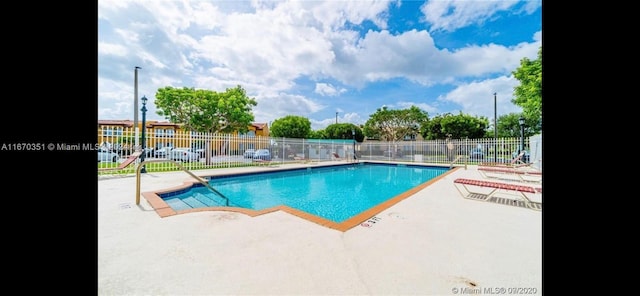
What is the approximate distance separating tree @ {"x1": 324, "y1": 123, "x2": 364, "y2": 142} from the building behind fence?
10.9 m

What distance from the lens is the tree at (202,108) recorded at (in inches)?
504

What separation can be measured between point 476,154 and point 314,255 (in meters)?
16.7

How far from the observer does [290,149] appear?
601 inches

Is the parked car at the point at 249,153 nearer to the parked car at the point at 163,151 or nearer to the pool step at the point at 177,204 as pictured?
the parked car at the point at 163,151

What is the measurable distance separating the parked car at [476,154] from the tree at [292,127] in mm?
19098

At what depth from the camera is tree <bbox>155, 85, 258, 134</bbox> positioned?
1279 centimetres

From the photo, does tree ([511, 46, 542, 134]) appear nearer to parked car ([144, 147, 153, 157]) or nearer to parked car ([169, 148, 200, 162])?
parked car ([169, 148, 200, 162])

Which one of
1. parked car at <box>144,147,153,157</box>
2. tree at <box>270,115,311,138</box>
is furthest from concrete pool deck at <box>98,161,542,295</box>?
tree at <box>270,115,311,138</box>

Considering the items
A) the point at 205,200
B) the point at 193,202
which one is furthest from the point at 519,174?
the point at 193,202

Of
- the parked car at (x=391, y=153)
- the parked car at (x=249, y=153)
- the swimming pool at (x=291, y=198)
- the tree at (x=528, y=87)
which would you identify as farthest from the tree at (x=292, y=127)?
the tree at (x=528, y=87)

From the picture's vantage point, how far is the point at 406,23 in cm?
1008
